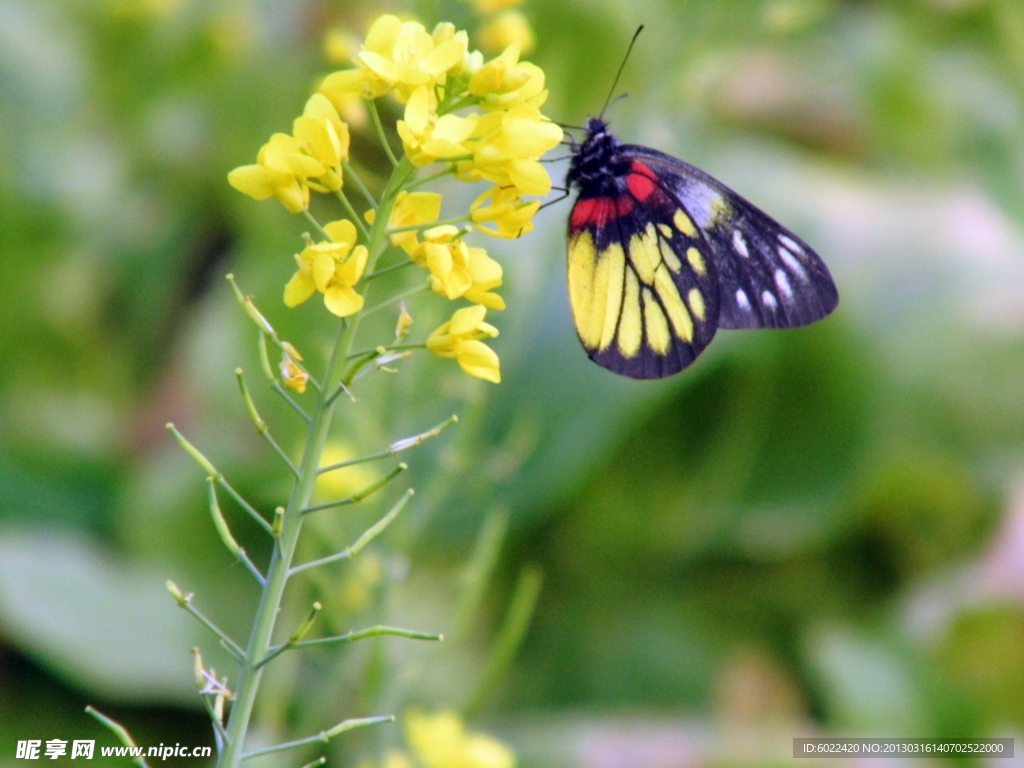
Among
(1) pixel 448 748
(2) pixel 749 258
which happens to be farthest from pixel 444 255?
(1) pixel 448 748

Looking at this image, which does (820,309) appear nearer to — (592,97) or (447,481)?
(447,481)

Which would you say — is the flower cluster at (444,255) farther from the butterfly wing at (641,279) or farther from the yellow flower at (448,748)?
the yellow flower at (448,748)

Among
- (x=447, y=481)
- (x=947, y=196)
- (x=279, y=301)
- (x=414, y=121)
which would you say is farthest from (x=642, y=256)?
(x=947, y=196)

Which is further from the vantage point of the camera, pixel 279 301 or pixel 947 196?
pixel 947 196

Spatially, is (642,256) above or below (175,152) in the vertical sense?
below

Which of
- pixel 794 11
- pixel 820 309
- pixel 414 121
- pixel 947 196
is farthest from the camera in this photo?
pixel 947 196

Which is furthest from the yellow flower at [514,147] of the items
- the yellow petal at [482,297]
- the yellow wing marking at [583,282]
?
the yellow wing marking at [583,282]

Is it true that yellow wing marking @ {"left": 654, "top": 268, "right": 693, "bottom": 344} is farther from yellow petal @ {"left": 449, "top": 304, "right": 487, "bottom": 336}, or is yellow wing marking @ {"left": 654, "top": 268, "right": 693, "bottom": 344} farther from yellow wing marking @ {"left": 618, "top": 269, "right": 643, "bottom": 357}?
yellow petal @ {"left": 449, "top": 304, "right": 487, "bottom": 336}
